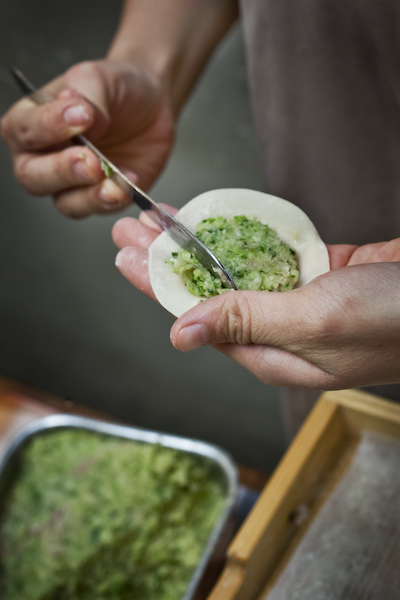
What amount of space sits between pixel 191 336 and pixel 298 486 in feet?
1.37

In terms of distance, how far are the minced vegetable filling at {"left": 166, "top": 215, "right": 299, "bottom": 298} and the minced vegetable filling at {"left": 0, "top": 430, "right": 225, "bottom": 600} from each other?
0.76 metres

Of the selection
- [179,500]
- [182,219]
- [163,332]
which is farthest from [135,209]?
[179,500]

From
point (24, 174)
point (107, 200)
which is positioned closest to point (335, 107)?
point (107, 200)

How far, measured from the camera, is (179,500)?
1163 mm

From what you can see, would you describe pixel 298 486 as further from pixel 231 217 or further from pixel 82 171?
pixel 82 171

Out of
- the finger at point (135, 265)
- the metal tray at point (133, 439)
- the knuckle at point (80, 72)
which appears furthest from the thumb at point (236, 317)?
the metal tray at point (133, 439)

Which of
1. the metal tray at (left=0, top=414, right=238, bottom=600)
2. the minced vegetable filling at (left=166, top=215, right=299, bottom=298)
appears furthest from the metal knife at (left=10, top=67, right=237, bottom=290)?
the metal tray at (left=0, top=414, right=238, bottom=600)

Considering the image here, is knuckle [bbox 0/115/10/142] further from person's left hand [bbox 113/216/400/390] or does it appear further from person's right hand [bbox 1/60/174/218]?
person's left hand [bbox 113/216/400/390]

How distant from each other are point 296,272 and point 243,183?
5.6 inches

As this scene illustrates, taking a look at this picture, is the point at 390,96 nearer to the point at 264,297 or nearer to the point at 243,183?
the point at 243,183

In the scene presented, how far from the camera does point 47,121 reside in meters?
0.75

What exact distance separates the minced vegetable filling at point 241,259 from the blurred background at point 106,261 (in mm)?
58

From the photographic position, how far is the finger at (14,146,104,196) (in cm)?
68

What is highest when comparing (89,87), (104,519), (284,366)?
(89,87)
